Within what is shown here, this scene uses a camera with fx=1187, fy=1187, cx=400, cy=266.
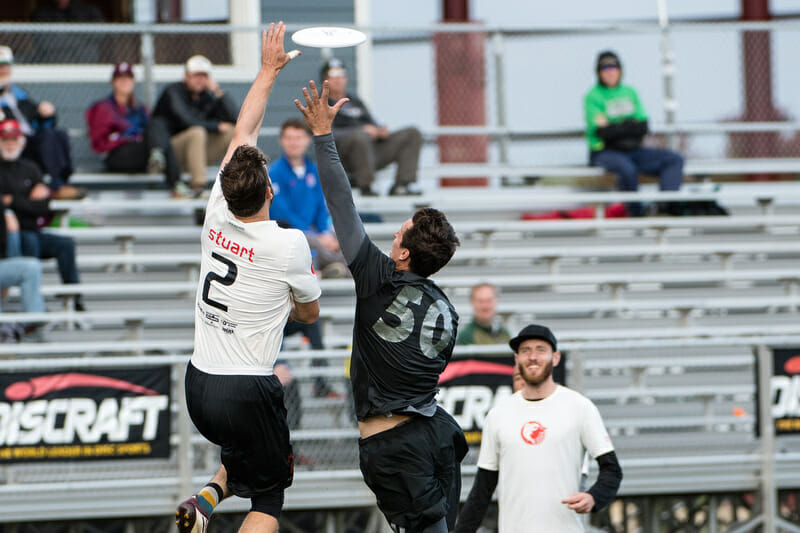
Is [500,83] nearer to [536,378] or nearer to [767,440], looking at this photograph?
[767,440]

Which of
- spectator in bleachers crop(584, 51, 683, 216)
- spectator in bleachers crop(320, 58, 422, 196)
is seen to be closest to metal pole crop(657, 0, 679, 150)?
spectator in bleachers crop(584, 51, 683, 216)

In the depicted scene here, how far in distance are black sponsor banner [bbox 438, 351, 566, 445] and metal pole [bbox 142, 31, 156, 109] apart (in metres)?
5.43

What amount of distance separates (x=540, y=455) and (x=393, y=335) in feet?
4.94

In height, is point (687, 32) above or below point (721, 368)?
above

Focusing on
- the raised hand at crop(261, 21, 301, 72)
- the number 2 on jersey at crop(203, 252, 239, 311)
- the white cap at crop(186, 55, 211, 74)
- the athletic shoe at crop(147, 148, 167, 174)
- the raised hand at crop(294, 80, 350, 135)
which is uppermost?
the white cap at crop(186, 55, 211, 74)

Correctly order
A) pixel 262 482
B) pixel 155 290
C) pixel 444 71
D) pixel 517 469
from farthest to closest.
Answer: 1. pixel 444 71
2. pixel 155 290
3. pixel 517 469
4. pixel 262 482

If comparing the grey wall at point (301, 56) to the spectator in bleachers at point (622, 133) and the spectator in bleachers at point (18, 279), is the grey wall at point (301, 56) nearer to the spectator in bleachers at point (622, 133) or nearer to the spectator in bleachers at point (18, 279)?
the spectator in bleachers at point (622, 133)

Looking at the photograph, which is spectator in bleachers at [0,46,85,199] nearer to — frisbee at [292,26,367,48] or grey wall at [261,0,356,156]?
grey wall at [261,0,356,156]

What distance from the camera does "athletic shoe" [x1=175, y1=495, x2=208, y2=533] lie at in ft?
17.7

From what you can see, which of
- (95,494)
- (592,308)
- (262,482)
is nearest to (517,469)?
(262,482)

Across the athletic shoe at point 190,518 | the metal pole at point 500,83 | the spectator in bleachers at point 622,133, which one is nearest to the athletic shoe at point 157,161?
the metal pole at point 500,83

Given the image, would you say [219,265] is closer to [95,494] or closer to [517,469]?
[517,469]

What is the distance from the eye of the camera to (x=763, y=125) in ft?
43.8

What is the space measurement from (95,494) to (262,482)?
333 centimetres
